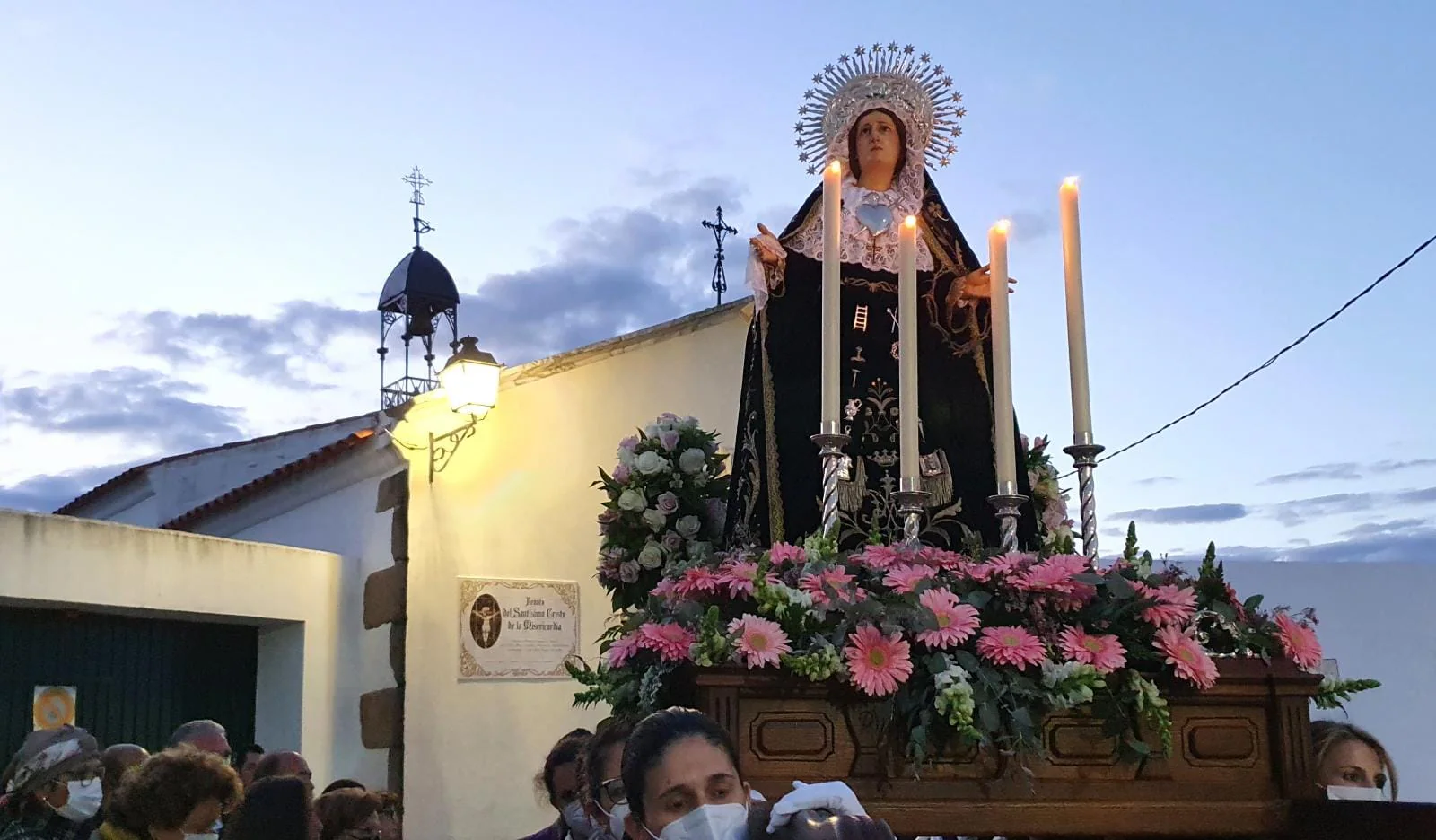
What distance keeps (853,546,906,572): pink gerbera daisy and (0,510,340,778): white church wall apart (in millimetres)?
5013

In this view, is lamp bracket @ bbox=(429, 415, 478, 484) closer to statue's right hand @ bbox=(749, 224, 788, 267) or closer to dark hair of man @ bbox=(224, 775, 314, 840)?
statue's right hand @ bbox=(749, 224, 788, 267)

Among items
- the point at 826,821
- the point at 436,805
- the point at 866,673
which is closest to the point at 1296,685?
the point at 866,673

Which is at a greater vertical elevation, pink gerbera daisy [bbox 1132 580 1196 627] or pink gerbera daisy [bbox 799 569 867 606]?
pink gerbera daisy [bbox 799 569 867 606]

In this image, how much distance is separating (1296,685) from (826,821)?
1.38 metres

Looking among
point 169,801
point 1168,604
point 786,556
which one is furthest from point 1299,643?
point 169,801

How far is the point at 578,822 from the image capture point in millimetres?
3160

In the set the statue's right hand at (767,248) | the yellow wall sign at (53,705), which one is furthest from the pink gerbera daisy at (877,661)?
the yellow wall sign at (53,705)

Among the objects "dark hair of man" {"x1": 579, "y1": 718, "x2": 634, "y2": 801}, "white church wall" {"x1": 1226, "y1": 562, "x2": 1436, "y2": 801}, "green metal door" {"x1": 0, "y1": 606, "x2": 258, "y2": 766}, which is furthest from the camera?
"white church wall" {"x1": 1226, "y1": 562, "x2": 1436, "y2": 801}

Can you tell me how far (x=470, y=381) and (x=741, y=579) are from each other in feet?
17.7

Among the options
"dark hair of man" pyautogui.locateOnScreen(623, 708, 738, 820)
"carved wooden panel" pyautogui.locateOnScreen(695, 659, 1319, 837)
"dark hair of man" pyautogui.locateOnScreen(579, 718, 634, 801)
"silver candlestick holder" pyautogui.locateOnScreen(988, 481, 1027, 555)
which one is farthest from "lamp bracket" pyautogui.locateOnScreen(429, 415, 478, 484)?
"dark hair of man" pyautogui.locateOnScreen(623, 708, 738, 820)

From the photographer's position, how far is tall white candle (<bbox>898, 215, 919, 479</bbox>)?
3.07m

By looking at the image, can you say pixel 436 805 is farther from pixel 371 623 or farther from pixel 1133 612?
pixel 1133 612

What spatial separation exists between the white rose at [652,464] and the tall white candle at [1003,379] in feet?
4.49

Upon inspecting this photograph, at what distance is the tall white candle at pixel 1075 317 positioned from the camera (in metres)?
2.98
